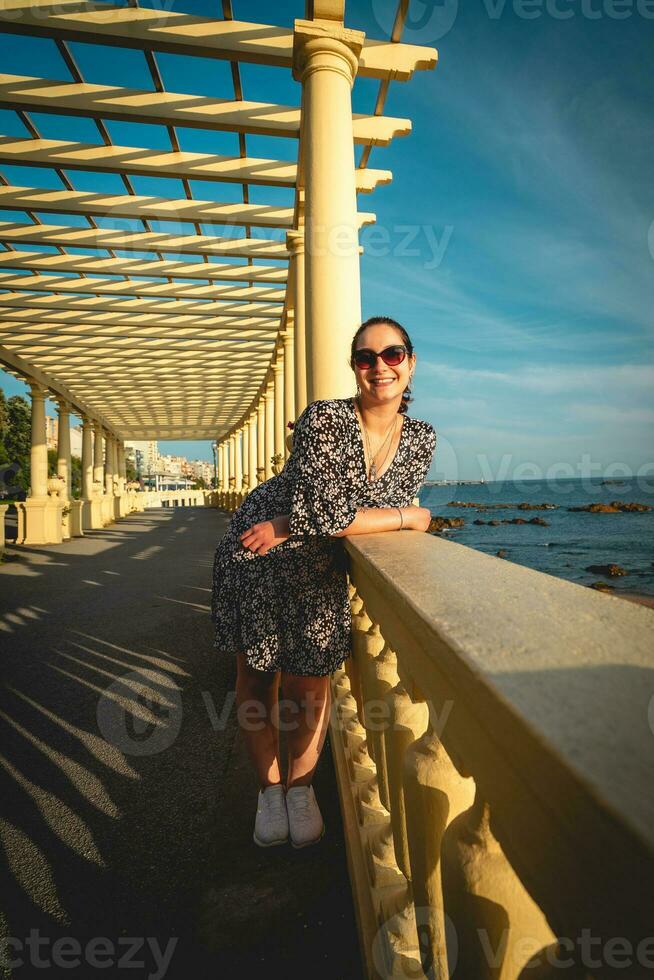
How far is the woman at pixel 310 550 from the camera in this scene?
5.74 ft

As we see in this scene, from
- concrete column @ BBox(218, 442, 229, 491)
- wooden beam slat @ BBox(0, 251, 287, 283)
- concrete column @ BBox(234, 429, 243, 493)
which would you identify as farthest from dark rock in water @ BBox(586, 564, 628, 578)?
concrete column @ BBox(218, 442, 229, 491)

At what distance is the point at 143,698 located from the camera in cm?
337

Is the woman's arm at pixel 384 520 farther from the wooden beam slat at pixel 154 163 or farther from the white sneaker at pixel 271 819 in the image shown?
the wooden beam slat at pixel 154 163

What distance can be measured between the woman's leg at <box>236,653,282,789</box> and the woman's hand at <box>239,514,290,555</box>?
55 centimetres

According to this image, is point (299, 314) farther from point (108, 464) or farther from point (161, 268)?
point (108, 464)

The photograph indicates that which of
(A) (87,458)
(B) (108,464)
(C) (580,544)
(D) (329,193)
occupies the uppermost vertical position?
(D) (329,193)

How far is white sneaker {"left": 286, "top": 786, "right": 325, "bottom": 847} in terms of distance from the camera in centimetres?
201

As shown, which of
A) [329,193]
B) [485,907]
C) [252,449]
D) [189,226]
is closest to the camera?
[485,907]

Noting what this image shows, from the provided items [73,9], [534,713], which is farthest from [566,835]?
[73,9]

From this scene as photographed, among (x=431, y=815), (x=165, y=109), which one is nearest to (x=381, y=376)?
(x=431, y=815)

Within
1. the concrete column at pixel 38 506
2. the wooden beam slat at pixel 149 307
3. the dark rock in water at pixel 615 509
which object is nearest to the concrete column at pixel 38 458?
the concrete column at pixel 38 506

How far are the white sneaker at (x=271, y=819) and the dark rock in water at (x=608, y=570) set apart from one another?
21.7 m

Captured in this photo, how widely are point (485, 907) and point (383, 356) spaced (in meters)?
1.68

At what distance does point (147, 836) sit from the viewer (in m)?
2.07
